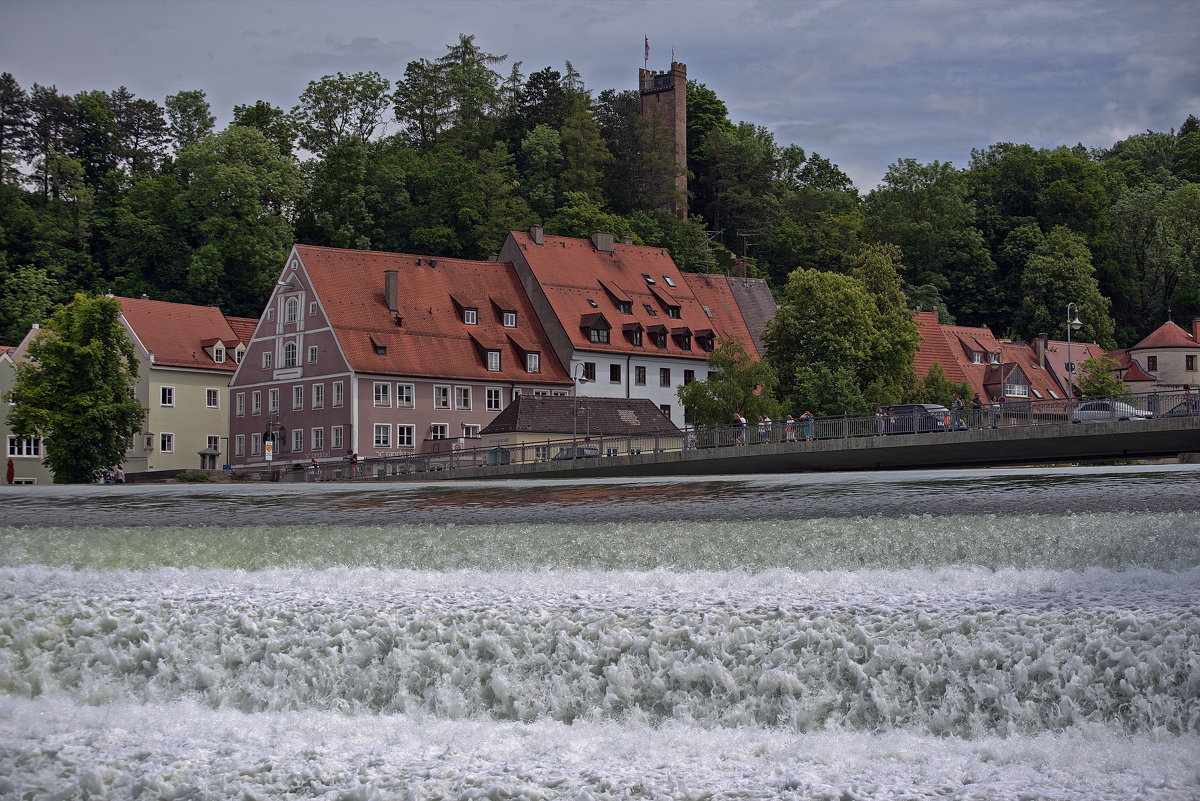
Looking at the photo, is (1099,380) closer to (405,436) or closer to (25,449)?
(405,436)

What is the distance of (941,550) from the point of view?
17.6 m

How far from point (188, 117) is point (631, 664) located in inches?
4183

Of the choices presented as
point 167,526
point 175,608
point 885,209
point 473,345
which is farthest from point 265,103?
point 175,608

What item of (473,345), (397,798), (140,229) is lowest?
(397,798)

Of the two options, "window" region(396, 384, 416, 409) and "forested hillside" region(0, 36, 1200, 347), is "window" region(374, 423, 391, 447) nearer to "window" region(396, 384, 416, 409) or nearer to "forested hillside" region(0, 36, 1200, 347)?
"window" region(396, 384, 416, 409)

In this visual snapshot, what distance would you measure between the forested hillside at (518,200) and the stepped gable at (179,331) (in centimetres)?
577

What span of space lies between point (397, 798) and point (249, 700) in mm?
3122

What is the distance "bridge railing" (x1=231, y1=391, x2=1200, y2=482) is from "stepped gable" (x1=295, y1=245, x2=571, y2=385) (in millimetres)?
10966

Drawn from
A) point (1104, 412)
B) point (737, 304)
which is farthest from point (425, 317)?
point (1104, 412)

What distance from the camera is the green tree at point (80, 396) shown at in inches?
2574

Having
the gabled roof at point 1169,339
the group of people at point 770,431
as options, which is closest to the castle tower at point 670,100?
the gabled roof at point 1169,339

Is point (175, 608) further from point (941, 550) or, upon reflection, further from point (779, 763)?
point (941, 550)

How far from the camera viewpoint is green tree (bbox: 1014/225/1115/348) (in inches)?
4301

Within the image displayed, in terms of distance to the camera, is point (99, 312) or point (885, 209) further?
point (885, 209)
